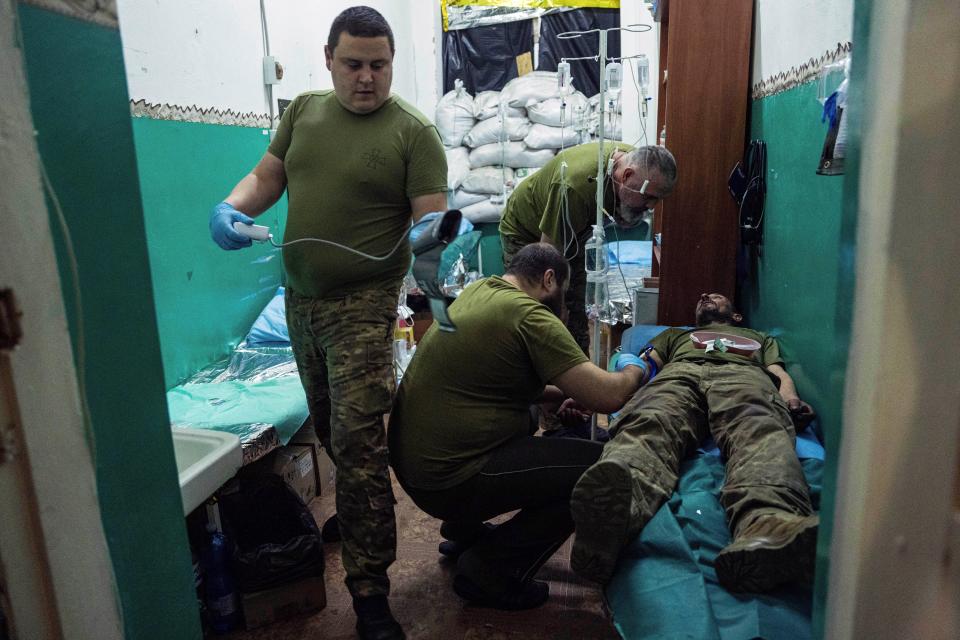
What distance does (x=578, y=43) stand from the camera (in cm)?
548

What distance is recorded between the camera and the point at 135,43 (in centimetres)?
238

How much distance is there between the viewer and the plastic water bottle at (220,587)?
1.88m

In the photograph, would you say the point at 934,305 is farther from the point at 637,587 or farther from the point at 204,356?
the point at 204,356

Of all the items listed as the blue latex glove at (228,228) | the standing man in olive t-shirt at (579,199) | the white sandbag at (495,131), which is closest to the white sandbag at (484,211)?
the white sandbag at (495,131)

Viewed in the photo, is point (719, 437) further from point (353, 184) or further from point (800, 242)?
point (353, 184)

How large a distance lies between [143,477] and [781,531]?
1.14 m

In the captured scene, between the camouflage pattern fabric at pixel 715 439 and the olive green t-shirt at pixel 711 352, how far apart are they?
0.20ft

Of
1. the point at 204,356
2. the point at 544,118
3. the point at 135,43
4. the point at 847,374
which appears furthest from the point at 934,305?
the point at 544,118

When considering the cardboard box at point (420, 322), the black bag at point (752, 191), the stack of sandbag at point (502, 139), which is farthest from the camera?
the stack of sandbag at point (502, 139)

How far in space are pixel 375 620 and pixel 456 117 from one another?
14.0ft

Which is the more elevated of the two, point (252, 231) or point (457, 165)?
point (457, 165)

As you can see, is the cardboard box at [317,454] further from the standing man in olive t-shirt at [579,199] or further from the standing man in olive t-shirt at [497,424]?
the standing man in olive t-shirt at [579,199]

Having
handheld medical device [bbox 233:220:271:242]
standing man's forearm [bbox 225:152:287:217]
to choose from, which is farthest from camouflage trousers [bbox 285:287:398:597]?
standing man's forearm [bbox 225:152:287:217]

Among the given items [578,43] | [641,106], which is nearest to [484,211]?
[641,106]
